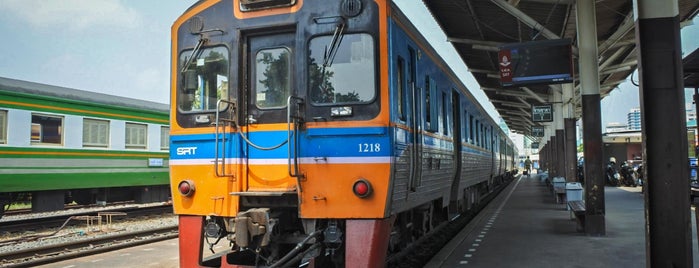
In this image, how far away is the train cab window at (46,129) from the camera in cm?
1259

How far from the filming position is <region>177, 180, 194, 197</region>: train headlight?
18.9ft

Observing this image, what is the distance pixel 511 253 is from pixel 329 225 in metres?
4.03

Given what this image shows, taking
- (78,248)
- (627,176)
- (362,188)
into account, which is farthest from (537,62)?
(627,176)

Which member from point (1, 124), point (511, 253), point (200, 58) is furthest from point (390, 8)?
point (1, 124)

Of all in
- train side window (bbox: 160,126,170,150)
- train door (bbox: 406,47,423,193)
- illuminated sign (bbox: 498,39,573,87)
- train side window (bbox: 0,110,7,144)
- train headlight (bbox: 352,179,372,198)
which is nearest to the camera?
train headlight (bbox: 352,179,372,198)

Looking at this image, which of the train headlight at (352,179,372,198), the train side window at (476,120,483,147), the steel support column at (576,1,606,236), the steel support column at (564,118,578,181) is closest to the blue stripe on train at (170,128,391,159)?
the train headlight at (352,179,372,198)

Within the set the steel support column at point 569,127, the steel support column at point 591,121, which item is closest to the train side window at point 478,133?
the steel support column at point 591,121

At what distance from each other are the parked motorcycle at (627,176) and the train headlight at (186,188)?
2672cm

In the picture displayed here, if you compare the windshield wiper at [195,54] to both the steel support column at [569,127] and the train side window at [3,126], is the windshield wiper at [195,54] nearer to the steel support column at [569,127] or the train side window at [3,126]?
the train side window at [3,126]

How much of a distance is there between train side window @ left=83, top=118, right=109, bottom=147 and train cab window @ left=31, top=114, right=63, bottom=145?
731 millimetres

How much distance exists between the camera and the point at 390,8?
5.53m

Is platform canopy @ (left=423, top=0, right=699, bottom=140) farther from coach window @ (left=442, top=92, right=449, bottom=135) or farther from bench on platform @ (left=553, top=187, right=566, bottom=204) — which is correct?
coach window @ (left=442, top=92, right=449, bottom=135)

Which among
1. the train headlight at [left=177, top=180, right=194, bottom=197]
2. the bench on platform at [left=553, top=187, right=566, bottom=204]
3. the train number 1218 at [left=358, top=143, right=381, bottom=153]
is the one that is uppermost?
the train number 1218 at [left=358, top=143, right=381, bottom=153]

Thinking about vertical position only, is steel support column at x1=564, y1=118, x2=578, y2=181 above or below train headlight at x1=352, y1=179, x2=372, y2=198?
above
